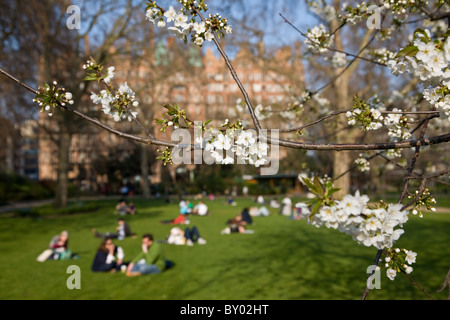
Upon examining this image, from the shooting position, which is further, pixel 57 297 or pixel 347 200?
pixel 57 297

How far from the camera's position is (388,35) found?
4.61 metres

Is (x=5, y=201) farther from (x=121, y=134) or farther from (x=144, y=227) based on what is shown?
(x=121, y=134)

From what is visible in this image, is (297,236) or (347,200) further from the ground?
(347,200)

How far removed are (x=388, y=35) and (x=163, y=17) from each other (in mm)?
3380

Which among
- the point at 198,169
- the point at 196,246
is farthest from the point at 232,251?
the point at 198,169

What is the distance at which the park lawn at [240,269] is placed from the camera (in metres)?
6.36

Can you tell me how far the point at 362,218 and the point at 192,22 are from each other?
1.49m

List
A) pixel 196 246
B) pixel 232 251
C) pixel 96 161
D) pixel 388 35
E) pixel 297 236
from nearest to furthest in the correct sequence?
pixel 388 35 < pixel 232 251 < pixel 196 246 < pixel 297 236 < pixel 96 161

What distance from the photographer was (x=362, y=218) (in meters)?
1.79

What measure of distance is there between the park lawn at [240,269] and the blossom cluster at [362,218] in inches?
180

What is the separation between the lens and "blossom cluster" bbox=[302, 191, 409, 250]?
1.77 metres

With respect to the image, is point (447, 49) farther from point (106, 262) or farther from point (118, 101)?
point (106, 262)

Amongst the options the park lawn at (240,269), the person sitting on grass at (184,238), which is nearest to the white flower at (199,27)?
the park lawn at (240,269)

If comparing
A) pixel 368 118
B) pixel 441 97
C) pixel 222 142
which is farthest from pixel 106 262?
pixel 441 97
